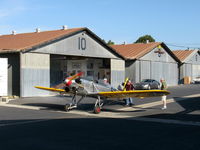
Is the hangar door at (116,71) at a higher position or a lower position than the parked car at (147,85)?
higher

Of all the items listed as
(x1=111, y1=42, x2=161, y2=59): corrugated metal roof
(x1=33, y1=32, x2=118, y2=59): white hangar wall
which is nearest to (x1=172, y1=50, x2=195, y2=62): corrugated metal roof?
(x1=111, y1=42, x2=161, y2=59): corrugated metal roof

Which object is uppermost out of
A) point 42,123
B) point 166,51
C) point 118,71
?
point 166,51

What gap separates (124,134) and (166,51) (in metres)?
40.1

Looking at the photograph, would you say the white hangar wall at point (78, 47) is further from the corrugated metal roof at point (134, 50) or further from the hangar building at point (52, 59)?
the corrugated metal roof at point (134, 50)

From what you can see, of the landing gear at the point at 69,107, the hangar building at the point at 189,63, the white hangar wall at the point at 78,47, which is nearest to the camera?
the landing gear at the point at 69,107

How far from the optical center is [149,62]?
44781 millimetres

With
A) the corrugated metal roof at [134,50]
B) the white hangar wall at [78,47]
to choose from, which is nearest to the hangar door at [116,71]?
the white hangar wall at [78,47]

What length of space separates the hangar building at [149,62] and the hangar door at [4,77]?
17.8 metres

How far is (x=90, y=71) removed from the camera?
3991cm

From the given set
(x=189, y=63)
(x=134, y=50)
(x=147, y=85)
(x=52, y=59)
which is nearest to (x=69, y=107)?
(x=52, y=59)

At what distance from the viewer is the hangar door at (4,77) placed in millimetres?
24984

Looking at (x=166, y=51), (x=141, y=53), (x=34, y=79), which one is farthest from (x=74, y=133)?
(x=166, y=51)

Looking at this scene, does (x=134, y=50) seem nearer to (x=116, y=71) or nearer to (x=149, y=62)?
(x=149, y=62)

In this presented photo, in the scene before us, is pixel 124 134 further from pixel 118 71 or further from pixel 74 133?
pixel 118 71
